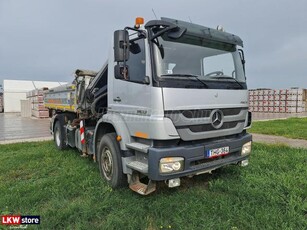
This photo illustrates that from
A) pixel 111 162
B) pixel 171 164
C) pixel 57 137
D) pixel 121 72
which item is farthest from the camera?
pixel 57 137

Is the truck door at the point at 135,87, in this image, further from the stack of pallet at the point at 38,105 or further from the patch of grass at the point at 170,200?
the stack of pallet at the point at 38,105

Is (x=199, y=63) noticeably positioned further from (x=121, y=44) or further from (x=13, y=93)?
(x=13, y=93)

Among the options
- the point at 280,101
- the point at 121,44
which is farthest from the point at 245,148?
the point at 280,101

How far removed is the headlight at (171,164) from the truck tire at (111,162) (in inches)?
37.2

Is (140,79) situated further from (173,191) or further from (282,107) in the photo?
(282,107)

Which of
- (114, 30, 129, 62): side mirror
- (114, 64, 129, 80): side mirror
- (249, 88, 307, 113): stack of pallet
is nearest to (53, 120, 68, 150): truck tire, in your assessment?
(114, 64, 129, 80): side mirror

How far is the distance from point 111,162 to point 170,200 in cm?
114

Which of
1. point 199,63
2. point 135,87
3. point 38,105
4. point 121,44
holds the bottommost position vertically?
point 38,105

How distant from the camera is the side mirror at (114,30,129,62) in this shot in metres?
3.11

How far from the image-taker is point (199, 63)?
136 inches

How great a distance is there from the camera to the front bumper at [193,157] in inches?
114

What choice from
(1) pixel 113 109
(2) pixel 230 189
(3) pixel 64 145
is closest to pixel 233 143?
(2) pixel 230 189

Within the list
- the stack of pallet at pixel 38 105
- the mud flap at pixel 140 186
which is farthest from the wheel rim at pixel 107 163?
the stack of pallet at pixel 38 105

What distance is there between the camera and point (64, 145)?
6668mm
